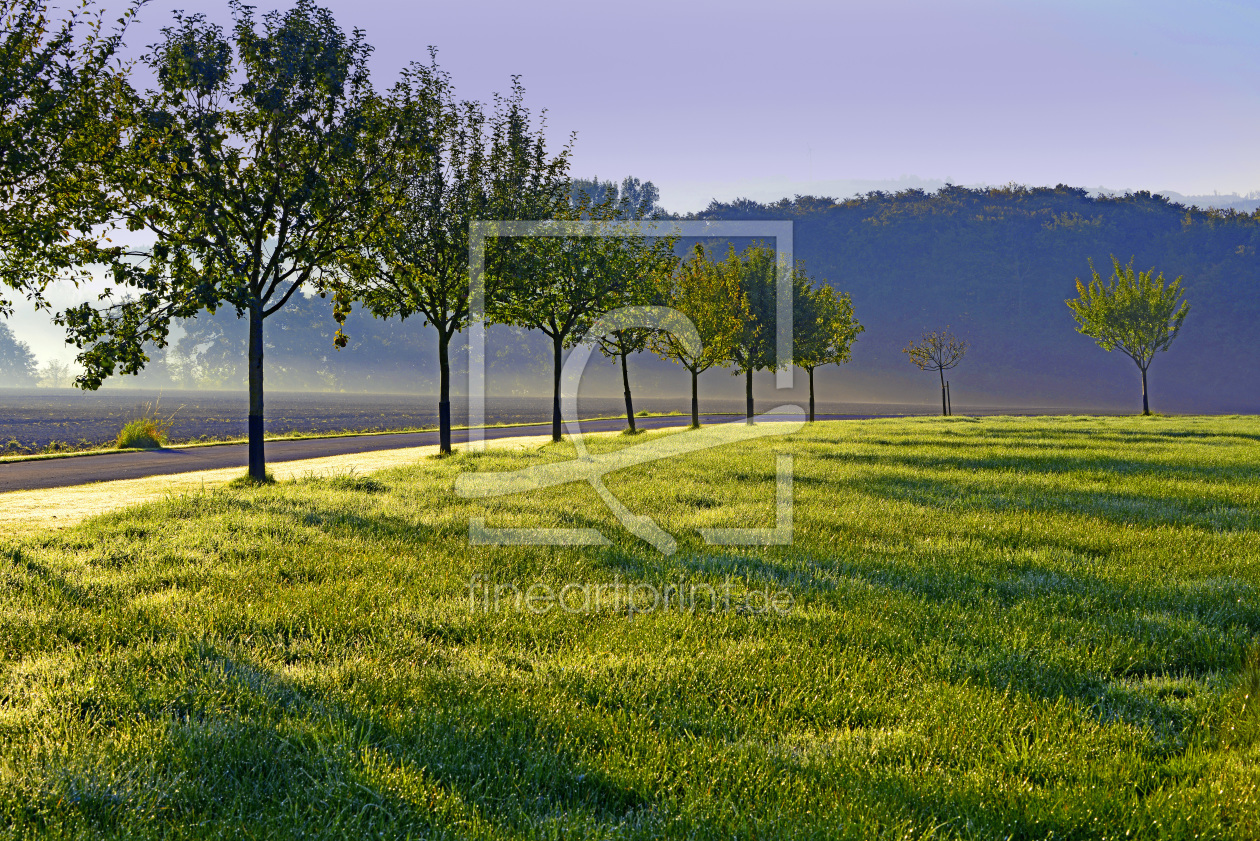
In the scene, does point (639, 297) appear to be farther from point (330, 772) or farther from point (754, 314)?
point (330, 772)

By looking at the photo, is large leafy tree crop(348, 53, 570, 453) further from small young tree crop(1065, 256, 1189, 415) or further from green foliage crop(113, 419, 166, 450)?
small young tree crop(1065, 256, 1189, 415)

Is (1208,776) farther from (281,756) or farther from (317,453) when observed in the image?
(317,453)

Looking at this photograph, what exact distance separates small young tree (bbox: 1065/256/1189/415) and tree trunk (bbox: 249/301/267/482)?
4700cm

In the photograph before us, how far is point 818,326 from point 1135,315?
70.6ft

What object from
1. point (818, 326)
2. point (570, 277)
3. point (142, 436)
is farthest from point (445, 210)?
point (818, 326)

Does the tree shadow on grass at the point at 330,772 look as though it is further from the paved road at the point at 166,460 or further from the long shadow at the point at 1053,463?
the paved road at the point at 166,460

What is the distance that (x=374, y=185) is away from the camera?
16703 mm

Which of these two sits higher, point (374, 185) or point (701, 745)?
point (374, 185)

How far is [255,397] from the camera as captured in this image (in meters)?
16.0

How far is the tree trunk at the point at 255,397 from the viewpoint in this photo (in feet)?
51.5

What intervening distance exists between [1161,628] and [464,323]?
20882mm

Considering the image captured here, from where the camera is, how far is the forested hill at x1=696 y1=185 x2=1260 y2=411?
166000 mm

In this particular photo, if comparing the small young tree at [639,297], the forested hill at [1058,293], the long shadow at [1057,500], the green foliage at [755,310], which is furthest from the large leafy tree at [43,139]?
the forested hill at [1058,293]

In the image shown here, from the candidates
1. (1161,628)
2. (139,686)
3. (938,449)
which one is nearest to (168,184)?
(139,686)
